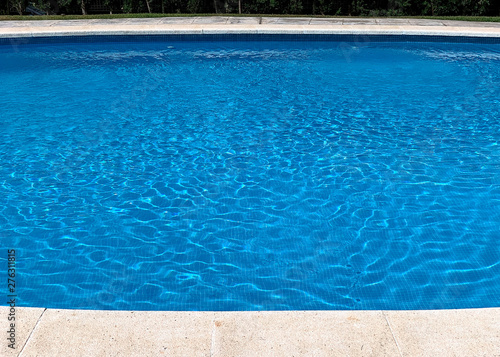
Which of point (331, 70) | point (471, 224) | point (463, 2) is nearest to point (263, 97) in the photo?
point (331, 70)

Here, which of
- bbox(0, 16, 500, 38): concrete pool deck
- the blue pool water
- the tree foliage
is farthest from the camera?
the tree foliage

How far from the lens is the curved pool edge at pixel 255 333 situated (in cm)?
304

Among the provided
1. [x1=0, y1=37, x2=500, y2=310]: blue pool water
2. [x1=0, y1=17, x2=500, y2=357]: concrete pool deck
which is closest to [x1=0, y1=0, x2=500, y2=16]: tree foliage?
[x1=0, y1=37, x2=500, y2=310]: blue pool water

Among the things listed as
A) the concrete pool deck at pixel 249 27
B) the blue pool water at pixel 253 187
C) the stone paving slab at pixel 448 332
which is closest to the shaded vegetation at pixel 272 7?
the concrete pool deck at pixel 249 27

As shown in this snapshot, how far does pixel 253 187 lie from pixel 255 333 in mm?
2681

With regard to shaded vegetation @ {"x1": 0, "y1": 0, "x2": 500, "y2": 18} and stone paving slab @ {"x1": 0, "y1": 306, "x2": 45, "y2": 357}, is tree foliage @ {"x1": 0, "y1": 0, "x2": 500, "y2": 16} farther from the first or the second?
stone paving slab @ {"x1": 0, "y1": 306, "x2": 45, "y2": 357}

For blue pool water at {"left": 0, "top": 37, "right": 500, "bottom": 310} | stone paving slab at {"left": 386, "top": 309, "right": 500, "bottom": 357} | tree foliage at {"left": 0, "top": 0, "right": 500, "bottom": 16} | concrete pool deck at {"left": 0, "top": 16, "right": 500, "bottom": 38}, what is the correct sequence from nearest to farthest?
stone paving slab at {"left": 386, "top": 309, "right": 500, "bottom": 357}
blue pool water at {"left": 0, "top": 37, "right": 500, "bottom": 310}
concrete pool deck at {"left": 0, "top": 16, "right": 500, "bottom": 38}
tree foliage at {"left": 0, "top": 0, "right": 500, "bottom": 16}

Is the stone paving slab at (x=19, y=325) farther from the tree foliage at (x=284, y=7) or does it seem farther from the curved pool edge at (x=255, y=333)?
the tree foliage at (x=284, y=7)

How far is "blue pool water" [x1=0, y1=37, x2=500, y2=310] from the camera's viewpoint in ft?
13.9

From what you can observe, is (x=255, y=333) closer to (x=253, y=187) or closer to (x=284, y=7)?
(x=253, y=187)

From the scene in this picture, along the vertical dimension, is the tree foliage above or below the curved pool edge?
above

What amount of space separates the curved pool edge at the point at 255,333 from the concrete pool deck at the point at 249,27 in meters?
9.35

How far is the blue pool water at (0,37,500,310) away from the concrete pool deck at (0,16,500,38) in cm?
184

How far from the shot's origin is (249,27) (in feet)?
39.1
